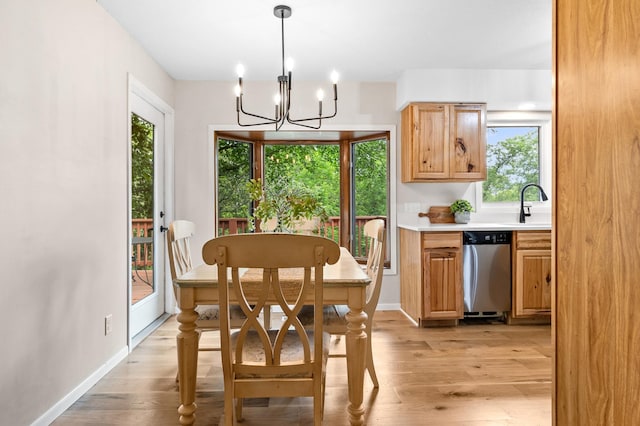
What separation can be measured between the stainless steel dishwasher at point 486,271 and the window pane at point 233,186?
7.51ft

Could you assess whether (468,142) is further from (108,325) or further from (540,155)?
(108,325)

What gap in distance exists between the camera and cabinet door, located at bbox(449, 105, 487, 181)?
4.02m

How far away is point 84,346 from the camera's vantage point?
2453 millimetres

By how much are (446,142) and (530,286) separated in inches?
59.7

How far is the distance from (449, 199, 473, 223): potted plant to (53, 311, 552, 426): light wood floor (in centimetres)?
121

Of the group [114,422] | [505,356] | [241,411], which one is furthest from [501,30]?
[114,422]

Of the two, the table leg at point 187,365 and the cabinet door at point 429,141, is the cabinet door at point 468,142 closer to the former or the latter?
the cabinet door at point 429,141

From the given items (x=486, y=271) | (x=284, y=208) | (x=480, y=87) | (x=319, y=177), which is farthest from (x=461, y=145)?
(x=284, y=208)

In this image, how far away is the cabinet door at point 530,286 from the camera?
12.2ft

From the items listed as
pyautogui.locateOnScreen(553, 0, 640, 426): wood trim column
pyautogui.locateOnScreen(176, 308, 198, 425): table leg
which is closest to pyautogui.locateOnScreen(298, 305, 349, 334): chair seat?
pyautogui.locateOnScreen(176, 308, 198, 425): table leg

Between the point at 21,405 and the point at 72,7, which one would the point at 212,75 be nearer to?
the point at 72,7

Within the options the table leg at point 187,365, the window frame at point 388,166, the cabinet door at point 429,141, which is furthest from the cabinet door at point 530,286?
the table leg at point 187,365

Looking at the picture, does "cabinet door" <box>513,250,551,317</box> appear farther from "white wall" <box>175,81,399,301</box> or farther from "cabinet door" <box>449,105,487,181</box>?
"white wall" <box>175,81,399,301</box>

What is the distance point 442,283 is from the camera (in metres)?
3.71
